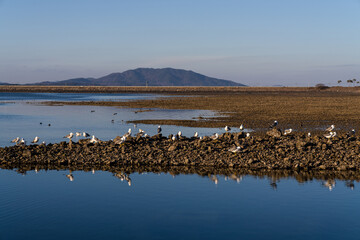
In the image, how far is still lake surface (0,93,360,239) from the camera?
48.5 feet

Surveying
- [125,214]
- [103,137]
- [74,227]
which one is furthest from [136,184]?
[103,137]

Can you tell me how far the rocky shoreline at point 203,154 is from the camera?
959 inches

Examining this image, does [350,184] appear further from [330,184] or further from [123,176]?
[123,176]

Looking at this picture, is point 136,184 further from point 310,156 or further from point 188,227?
point 310,156

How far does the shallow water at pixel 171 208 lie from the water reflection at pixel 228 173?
28 centimetres

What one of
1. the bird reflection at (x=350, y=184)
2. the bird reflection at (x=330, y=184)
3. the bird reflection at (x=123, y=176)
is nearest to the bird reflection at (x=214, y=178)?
the bird reflection at (x=123, y=176)

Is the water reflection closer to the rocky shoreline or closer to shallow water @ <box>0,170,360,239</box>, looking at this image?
shallow water @ <box>0,170,360,239</box>

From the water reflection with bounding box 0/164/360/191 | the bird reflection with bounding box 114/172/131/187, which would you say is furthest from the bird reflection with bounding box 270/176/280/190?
the bird reflection with bounding box 114/172/131/187

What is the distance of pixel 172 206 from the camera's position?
1747cm

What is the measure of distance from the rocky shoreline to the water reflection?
458mm

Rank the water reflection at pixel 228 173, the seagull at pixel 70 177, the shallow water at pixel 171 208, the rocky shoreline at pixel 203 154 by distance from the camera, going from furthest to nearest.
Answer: the rocky shoreline at pixel 203 154
the seagull at pixel 70 177
the water reflection at pixel 228 173
the shallow water at pixel 171 208

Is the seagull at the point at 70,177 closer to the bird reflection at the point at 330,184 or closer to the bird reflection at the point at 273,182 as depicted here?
the bird reflection at the point at 273,182

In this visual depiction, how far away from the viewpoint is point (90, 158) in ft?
84.4

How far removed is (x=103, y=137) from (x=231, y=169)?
1482cm
